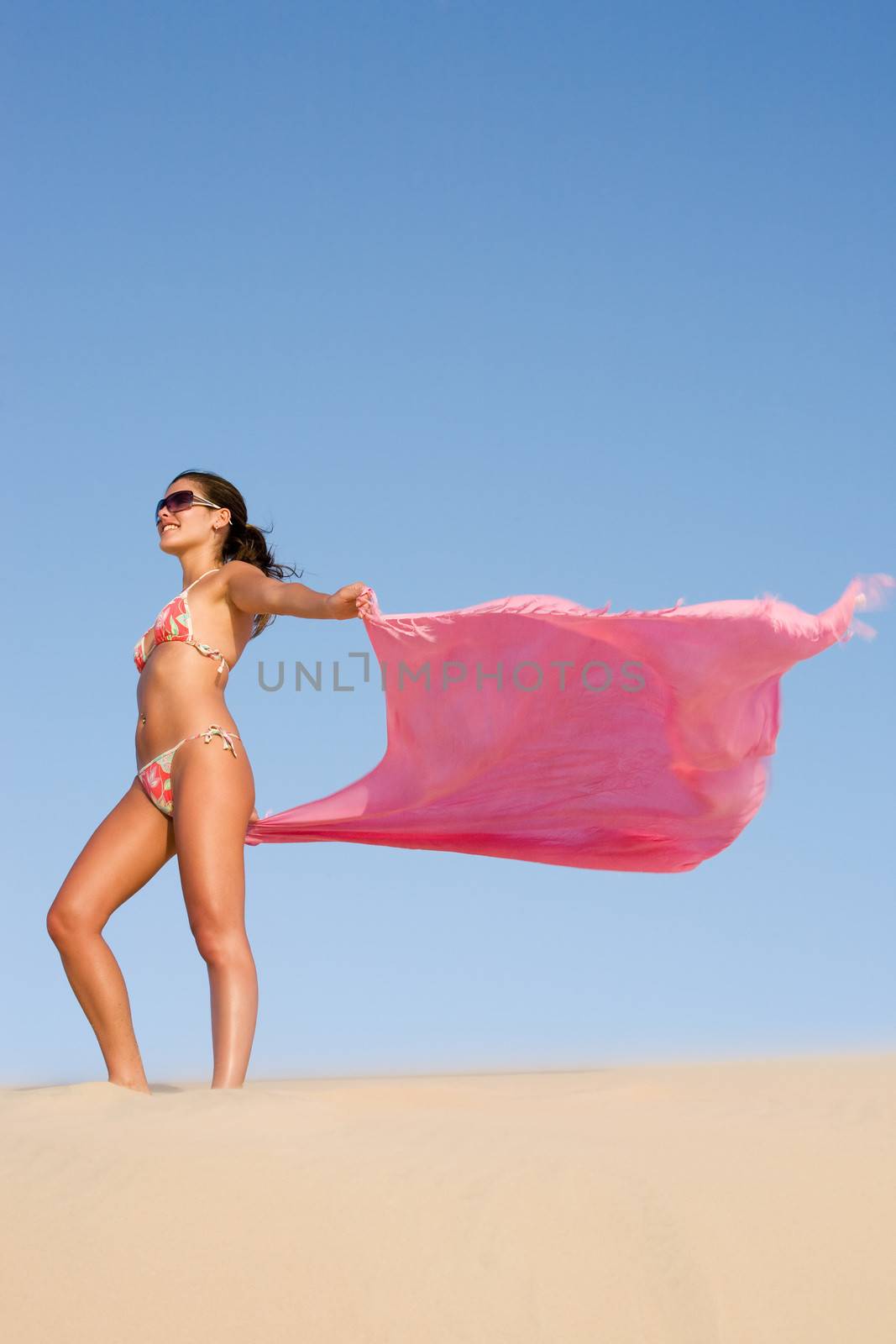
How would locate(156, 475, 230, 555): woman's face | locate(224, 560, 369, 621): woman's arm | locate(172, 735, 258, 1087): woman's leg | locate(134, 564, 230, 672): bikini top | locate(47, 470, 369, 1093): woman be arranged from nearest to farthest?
locate(172, 735, 258, 1087): woman's leg, locate(47, 470, 369, 1093): woman, locate(224, 560, 369, 621): woman's arm, locate(134, 564, 230, 672): bikini top, locate(156, 475, 230, 555): woman's face

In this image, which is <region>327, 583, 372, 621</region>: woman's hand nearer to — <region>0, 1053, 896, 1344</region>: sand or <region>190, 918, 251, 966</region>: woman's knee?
<region>190, 918, 251, 966</region>: woman's knee

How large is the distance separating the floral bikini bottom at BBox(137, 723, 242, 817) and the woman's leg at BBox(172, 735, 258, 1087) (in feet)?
0.07

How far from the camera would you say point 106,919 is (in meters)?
3.94

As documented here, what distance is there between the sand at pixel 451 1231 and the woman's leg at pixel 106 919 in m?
1.08

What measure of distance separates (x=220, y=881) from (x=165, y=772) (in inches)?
17.0

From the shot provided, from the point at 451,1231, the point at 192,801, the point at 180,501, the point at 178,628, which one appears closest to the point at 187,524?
the point at 180,501

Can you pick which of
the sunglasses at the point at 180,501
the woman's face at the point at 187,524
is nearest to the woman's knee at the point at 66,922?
the woman's face at the point at 187,524

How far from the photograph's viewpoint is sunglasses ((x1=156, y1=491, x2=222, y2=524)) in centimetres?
450

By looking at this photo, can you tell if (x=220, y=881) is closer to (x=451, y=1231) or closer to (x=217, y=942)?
(x=217, y=942)

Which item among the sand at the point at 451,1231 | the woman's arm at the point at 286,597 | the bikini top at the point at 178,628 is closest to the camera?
the sand at the point at 451,1231

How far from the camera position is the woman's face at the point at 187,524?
446 cm

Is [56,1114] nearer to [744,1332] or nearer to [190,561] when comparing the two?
[744,1332]

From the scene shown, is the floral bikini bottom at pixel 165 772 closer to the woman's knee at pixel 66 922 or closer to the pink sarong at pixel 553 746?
the woman's knee at pixel 66 922

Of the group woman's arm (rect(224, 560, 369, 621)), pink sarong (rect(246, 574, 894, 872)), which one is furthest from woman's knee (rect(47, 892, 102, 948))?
woman's arm (rect(224, 560, 369, 621))
